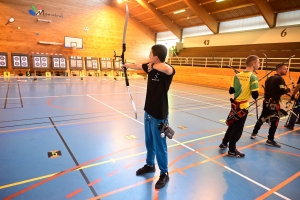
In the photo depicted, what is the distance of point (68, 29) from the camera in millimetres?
14766

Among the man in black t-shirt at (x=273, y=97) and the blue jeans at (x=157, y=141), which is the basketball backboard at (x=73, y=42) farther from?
the blue jeans at (x=157, y=141)

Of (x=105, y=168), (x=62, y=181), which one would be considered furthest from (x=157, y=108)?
(x=62, y=181)

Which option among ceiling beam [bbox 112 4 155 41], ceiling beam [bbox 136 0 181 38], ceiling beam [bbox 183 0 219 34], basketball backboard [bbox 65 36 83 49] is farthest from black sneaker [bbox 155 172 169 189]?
ceiling beam [bbox 112 4 155 41]

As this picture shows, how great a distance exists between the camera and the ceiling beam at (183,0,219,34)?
1396 centimetres

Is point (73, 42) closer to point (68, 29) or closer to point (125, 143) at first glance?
point (68, 29)

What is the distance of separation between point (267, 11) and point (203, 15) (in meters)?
4.25

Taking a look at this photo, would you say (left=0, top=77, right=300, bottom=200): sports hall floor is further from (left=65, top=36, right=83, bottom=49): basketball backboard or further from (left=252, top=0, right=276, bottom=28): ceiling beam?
(left=65, top=36, right=83, bottom=49): basketball backboard

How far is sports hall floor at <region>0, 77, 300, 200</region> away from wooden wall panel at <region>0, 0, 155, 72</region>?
432 inches

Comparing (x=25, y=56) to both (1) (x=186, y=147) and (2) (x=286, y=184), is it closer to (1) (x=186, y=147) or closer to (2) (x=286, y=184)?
(1) (x=186, y=147)

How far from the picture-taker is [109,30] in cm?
1661

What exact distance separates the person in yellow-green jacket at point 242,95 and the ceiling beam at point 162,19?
1478 cm

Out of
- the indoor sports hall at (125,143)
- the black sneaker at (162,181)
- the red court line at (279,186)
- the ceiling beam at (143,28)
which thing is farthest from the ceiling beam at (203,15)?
the black sneaker at (162,181)

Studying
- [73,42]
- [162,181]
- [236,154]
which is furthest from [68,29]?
[162,181]

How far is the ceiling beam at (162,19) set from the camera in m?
16.0
